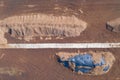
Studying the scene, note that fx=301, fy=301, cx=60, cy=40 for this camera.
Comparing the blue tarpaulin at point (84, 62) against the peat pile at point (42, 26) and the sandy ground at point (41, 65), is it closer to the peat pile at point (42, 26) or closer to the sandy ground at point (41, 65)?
the sandy ground at point (41, 65)

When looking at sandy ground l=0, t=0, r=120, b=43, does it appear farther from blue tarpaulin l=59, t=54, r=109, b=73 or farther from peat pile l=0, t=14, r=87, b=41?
blue tarpaulin l=59, t=54, r=109, b=73

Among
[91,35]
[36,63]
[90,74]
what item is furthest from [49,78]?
[91,35]

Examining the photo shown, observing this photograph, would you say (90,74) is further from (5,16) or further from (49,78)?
(5,16)

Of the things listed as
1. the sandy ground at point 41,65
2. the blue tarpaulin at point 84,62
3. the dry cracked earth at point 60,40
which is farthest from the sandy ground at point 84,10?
the blue tarpaulin at point 84,62

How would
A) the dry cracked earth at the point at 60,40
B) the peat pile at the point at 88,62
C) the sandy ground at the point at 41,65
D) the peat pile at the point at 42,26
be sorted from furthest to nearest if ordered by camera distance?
the peat pile at the point at 42,26
the dry cracked earth at the point at 60,40
the sandy ground at the point at 41,65
the peat pile at the point at 88,62

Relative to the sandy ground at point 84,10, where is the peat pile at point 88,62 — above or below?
below

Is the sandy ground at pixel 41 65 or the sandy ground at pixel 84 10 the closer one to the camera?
the sandy ground at pixel 41 65

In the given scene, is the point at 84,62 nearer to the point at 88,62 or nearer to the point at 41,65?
the point at 88,62

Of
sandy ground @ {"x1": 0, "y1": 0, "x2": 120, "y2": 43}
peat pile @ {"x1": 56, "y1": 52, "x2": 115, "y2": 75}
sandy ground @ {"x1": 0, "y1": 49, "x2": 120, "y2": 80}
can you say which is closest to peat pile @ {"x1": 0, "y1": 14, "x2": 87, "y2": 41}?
sandy ground @ {"x1": 0, "y1": 0, "x2": 120, "y2": 43}

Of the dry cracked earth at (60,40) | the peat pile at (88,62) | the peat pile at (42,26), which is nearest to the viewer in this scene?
the peat pile at (88,62)
